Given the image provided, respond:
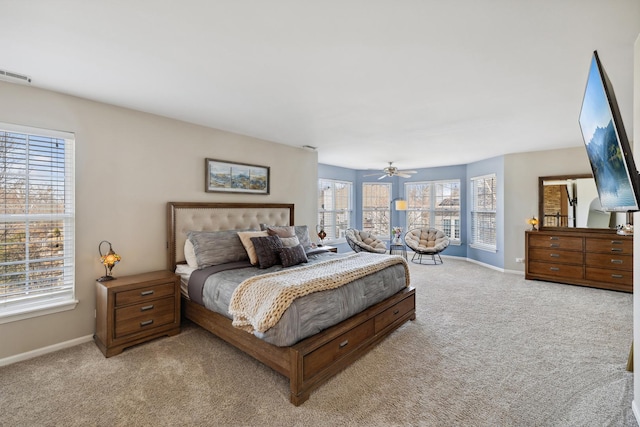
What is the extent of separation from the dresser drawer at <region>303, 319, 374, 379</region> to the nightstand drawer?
69.1 inches

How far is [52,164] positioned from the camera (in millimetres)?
2807

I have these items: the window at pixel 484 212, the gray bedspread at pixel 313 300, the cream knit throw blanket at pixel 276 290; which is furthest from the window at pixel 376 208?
the cream knit throw blanket at pixel 276 290

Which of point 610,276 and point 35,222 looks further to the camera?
point 610,276

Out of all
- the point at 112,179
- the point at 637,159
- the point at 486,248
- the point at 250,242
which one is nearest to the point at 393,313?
the point at 250,242

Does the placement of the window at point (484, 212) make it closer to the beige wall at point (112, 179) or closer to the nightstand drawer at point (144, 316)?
the beige wall at point (112, 179)

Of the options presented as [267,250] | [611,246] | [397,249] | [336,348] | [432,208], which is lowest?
[336,348]

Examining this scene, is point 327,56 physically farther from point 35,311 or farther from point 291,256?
point 35,311

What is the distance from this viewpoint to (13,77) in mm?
2461

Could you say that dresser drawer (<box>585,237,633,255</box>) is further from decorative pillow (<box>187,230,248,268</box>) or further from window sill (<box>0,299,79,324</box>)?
window sill (<box>0,299,79,324</box>)

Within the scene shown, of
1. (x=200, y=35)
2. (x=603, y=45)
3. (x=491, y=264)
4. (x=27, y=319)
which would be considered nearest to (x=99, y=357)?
(x=27, y=319)

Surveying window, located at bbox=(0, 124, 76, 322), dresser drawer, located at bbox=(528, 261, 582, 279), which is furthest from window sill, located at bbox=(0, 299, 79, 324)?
dresser drawer, located at bbox=(528, 261, 582, 279)

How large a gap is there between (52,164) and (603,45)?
462 centimetres

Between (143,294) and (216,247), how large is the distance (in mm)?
869

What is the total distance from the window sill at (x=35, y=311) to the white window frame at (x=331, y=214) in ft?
16.5
